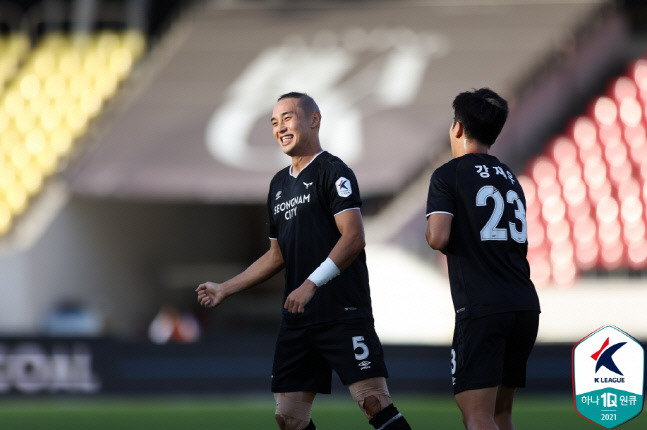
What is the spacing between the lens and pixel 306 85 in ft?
61.9

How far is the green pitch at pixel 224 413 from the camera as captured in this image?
10.1 meters

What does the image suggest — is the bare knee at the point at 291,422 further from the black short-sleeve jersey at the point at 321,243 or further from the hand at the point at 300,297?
the hand at the point at 300,297

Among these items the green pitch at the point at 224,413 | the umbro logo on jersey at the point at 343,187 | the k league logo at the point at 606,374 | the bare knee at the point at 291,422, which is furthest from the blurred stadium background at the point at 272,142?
the umbro logo on jersey at the point at 343,187

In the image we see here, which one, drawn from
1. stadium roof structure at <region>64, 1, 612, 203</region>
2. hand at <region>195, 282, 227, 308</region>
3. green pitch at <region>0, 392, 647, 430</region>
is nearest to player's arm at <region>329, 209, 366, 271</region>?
hand at <region>195, 282, 227, 308</region>

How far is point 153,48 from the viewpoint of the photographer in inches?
830

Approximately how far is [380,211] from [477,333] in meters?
12.0

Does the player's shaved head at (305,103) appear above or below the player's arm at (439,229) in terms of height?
above

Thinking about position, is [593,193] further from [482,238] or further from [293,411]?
[482,238]

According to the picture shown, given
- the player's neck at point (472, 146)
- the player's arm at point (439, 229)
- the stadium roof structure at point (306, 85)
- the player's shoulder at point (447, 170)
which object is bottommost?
the player's arm at point (439, 229)

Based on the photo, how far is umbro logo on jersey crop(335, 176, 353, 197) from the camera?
563 cm

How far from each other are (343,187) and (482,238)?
2.76 feet

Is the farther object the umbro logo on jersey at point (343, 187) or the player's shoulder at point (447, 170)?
the umbro logo on jersey at point (343, 187)

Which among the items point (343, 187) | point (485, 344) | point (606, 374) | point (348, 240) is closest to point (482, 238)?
point (485, 344)

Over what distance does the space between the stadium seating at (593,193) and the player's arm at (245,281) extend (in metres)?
11.2
